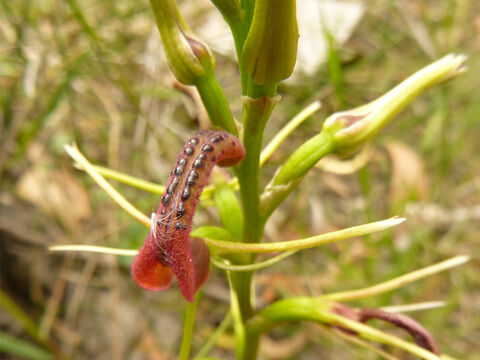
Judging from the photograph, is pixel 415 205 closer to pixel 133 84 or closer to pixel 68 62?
pixel 133 84

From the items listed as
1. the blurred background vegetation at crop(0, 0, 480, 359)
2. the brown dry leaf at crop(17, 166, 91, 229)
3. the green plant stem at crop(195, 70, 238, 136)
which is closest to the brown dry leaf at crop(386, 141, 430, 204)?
the blurred background vegetation at crop(0, 0, 480, 359)

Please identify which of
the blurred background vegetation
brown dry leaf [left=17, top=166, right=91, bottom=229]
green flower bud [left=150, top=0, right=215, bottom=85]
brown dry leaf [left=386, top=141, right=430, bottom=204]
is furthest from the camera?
brown dry leaf [left=386, top=141, right=430, bottom=204]

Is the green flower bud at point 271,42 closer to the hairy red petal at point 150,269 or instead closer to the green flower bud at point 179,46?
the green flower bud at point 179,46

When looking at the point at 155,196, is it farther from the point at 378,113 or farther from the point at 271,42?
the point at 271,42

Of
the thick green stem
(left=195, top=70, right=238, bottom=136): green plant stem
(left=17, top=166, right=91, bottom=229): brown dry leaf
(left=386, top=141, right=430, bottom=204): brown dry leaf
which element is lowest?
the thick green stem

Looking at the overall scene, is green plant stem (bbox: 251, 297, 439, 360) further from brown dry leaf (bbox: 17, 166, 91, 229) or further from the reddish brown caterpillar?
brown dry leaf (bbox: 17, 166, 91, 229)

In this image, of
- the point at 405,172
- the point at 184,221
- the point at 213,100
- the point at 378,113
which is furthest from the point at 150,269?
the point at 405,172

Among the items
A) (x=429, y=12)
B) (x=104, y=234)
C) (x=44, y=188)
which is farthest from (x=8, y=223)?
(x=429, y=12)

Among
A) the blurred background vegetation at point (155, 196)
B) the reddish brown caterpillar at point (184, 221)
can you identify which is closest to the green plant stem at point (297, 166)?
the reddish brown caterpillar at point (184, 221)
